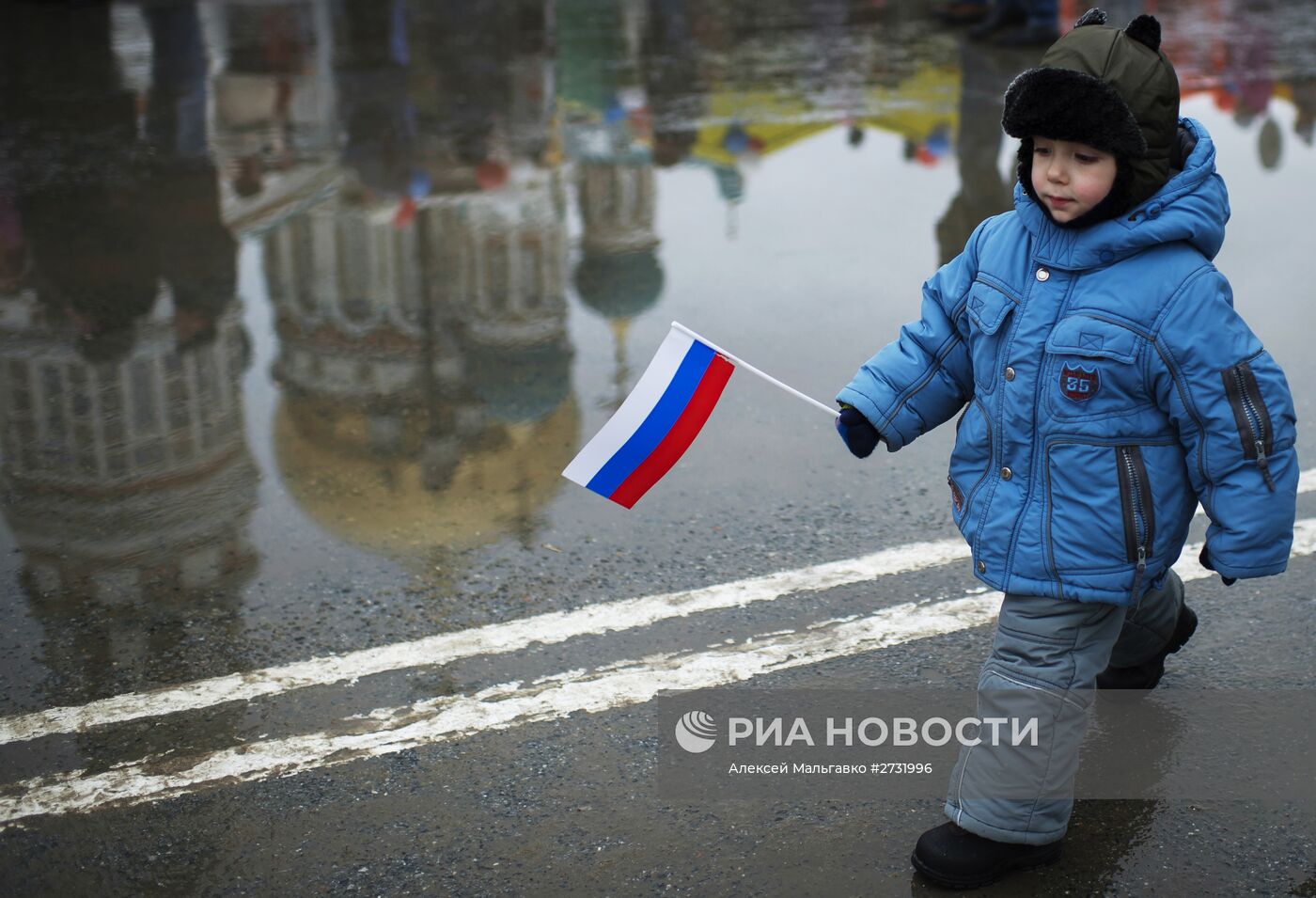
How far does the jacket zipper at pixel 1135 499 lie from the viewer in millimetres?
3068

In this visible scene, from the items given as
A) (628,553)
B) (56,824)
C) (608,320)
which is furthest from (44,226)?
(56,824)

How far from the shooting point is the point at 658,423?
145 inches

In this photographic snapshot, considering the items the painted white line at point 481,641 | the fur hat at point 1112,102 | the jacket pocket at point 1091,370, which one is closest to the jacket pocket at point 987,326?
the jacket pocket at point 1091,370

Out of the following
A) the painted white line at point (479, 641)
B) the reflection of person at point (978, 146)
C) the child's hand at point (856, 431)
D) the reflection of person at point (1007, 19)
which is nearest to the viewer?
the child's hand at point (856, 431)

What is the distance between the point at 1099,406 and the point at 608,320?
→ 3.87 meters

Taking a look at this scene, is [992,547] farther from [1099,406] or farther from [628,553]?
[628,553]

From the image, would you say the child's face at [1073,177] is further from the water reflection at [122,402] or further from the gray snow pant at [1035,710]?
the water reflection at [122,402]

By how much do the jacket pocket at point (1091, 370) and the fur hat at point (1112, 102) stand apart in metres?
0.23

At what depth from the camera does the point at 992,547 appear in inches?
126

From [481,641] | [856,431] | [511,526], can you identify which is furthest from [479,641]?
[856,431]

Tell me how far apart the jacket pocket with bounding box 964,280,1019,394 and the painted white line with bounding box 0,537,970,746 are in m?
1.41

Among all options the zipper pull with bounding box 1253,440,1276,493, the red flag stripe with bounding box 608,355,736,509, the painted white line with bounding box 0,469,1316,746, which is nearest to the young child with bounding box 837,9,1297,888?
the zipper pull with bounding box 1253,440,1276,493

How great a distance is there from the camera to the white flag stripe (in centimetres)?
365

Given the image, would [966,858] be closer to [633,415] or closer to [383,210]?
[633,415]
